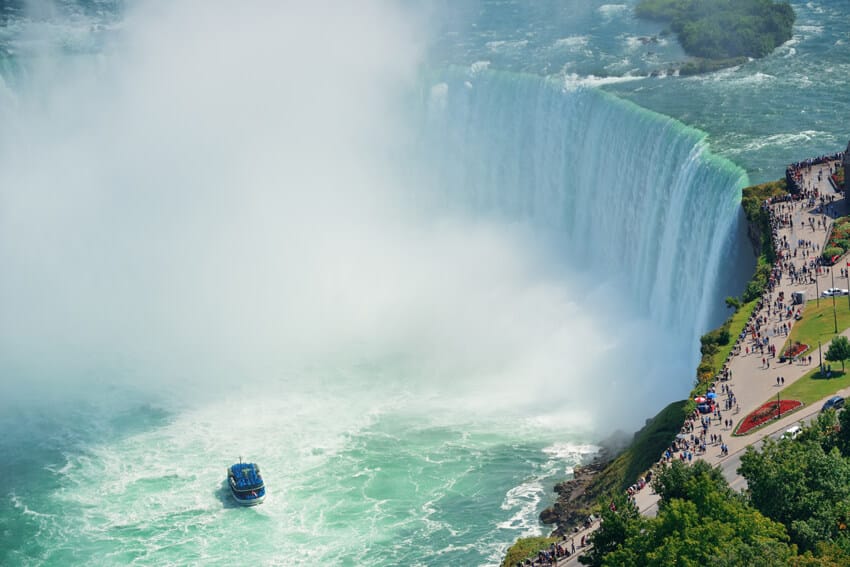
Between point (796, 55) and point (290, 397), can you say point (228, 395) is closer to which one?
point (290, 397)

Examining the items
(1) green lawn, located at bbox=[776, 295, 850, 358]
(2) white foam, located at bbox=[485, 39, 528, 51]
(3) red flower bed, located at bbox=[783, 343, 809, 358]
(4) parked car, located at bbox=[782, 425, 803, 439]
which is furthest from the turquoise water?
(4) parked car, located at bbox=[782, 425, 803, 439]

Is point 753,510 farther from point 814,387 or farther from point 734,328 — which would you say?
point 734,328

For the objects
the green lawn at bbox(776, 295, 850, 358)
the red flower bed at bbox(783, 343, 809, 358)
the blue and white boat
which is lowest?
the blue and white boat

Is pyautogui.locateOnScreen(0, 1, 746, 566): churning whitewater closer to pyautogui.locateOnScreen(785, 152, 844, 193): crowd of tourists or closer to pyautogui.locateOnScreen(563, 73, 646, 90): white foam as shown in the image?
pyautogui.locateOnScreen(563, 73, 646, 90): white foam

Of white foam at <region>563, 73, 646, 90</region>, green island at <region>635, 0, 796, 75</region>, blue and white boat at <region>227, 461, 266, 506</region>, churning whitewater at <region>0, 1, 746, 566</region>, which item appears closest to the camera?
blue and white boat at <region>227, 461, 266, 506</region>

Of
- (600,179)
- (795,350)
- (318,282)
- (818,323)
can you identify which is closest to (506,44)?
(600,179)

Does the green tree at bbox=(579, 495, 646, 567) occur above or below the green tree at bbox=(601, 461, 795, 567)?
below
